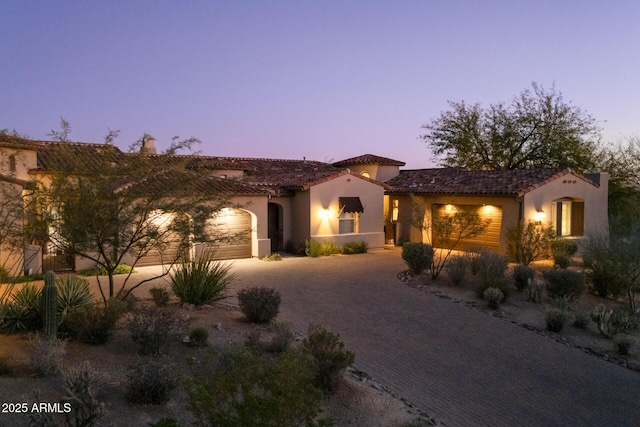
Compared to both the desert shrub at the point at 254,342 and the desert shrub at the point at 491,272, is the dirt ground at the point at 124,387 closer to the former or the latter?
the desert shrub at the point at 254,342

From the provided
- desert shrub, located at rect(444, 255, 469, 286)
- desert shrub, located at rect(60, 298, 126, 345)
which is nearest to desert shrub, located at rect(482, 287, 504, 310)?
desert shrub, located at rect(444, 255, 469, 286)

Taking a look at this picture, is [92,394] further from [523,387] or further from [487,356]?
[487,356]

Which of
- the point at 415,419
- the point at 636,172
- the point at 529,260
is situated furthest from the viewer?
the point at 636,172

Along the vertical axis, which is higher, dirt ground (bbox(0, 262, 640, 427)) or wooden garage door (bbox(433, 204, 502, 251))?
wooden garage door (bbox(433, 204, 502, 251))

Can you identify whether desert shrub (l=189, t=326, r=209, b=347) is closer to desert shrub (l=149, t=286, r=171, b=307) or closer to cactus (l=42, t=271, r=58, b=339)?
cactus (l=42, t=271, r=58, b=339)

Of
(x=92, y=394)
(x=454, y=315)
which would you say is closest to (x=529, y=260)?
(x=454, y=315)

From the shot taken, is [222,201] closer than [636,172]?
Yes

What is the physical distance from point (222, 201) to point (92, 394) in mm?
6217

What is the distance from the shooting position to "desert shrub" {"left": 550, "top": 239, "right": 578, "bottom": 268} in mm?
20281

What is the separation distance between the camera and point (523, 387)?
8891 mm

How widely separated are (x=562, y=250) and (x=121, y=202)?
19.2m

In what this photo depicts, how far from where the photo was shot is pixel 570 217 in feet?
83.8

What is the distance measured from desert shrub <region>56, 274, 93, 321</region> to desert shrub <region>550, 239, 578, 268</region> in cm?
1749

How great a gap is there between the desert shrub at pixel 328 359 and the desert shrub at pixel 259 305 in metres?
2.86
